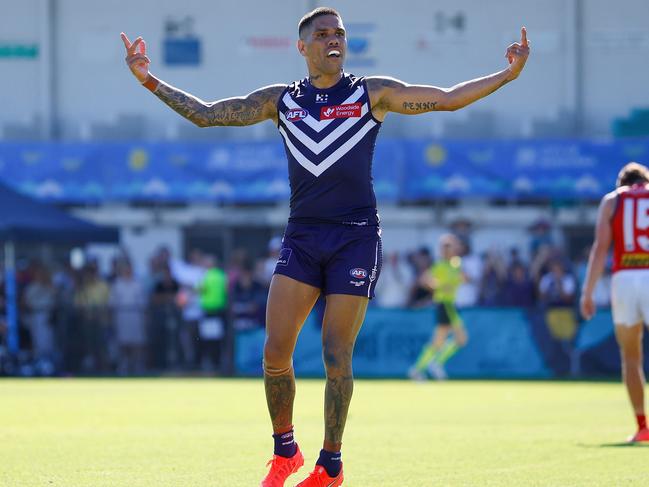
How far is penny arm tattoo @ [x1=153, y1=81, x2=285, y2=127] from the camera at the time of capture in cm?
795

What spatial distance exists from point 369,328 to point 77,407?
330 inches

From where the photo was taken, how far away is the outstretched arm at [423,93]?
766 centimetres

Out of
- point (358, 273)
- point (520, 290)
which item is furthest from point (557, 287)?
point (358, 273)

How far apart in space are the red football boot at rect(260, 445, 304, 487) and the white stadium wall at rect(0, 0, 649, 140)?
24825mm

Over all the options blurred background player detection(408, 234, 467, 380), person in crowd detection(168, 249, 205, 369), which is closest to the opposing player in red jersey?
blurred background player detection(408, 234, 467, 380)

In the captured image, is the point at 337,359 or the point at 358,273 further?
the point at 358,273

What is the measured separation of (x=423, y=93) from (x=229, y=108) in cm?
109

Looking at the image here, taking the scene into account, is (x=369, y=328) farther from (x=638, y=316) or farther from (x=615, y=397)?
(x=638, y=316)

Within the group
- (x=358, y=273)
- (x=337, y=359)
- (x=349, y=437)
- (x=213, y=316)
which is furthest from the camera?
(x=213, y=316)

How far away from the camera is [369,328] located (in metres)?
23.2

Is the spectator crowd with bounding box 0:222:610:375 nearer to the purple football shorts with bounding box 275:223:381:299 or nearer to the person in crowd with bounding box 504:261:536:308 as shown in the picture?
the person in crowd with bounding box 504:261:536:308

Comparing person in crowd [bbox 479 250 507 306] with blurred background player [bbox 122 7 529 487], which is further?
person in crowd [bbox 479 250 507 306]

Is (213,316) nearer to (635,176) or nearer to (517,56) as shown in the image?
(635,176)

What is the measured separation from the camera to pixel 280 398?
7.74 m
